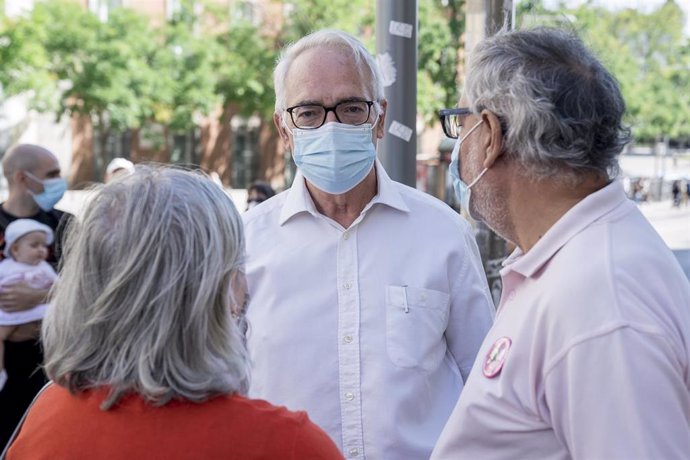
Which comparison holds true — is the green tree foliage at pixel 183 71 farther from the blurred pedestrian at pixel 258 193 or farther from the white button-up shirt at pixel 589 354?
the white button-up shirt at pixel 589 354

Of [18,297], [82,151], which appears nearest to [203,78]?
[82,151]

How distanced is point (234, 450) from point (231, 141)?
40381mm

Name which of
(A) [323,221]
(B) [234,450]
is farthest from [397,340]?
(B) [234,450]

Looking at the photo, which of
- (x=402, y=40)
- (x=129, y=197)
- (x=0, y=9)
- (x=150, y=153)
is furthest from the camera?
(x=150, y=153)

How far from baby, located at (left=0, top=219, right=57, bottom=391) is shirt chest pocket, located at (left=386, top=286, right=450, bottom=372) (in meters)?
2.72

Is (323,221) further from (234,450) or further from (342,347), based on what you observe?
(234,450)

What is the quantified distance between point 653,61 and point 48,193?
42.6 metres

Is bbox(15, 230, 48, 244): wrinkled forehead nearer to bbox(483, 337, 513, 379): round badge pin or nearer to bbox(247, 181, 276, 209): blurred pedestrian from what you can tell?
bbox(483, 337, 513, 379): round badge pin

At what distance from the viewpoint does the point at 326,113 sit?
9.12 ft

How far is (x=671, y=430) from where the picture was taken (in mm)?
1440

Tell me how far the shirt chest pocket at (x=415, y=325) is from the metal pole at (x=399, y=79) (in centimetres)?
175

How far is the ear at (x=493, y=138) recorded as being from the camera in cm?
178

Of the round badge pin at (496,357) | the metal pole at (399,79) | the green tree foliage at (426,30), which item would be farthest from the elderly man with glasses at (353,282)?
the green tree foliage at (426,30)

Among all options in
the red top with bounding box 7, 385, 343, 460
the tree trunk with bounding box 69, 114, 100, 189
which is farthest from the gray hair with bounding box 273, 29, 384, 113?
the tree trunk with bounding box 69, 114, 100, 189
